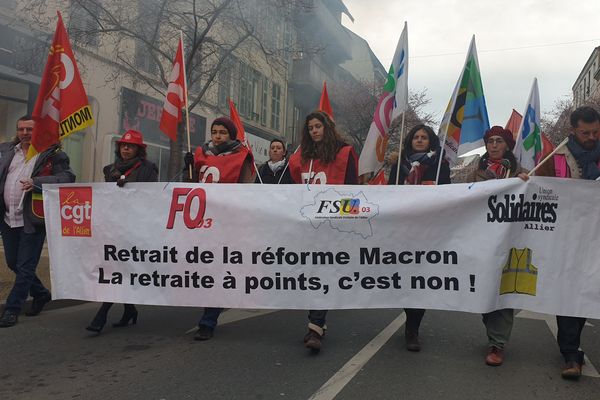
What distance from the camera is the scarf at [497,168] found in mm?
4188

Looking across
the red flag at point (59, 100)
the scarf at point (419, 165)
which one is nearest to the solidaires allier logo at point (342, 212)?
the scarf at point (419, 165)

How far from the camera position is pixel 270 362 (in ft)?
12.6

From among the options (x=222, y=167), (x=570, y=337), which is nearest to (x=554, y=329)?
(x=570, y=337)

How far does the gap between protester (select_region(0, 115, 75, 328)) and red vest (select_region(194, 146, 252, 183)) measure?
1.26 meters

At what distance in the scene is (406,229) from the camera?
4000mm

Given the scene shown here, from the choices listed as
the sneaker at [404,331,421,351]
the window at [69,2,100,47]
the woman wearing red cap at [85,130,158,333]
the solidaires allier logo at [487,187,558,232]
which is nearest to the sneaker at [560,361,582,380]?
the solidaires allier logo at [487,187,558,232]

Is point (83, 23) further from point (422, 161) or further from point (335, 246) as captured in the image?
point (335, 246)

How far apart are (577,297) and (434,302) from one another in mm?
923

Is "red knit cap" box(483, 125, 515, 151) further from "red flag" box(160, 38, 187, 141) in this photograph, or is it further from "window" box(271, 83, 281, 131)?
"window" box(271, 83, 281, 131)

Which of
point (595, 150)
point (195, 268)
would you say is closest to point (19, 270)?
point (195, 268)

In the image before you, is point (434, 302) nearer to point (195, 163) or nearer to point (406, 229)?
point (406, 229)

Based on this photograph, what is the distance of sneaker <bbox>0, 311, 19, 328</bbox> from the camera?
4.64 meters

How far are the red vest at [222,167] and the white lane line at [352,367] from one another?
5.59 feet

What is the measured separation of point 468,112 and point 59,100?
3.65 metres
